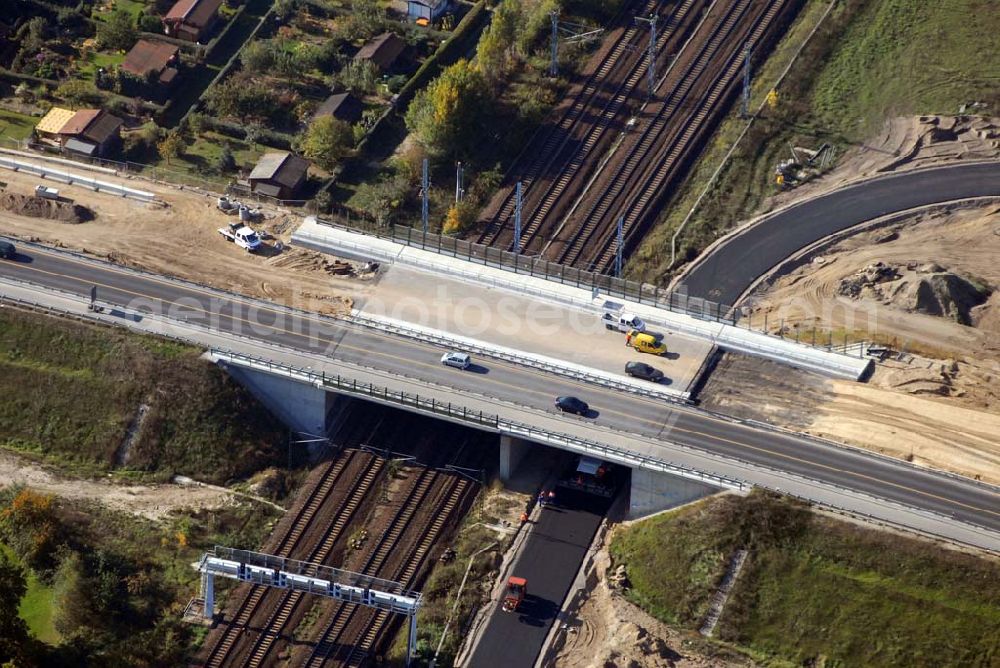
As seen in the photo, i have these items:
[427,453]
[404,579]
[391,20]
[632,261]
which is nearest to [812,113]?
[632,261]

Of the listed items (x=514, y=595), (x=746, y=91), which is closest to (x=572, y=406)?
(x=514, y=595)

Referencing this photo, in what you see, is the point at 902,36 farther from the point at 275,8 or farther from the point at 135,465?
the point at 135,465

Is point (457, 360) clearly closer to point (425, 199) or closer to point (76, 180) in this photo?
point (425, 199)

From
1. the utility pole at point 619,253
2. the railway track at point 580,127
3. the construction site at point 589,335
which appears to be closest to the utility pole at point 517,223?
the construction site at point 589,335

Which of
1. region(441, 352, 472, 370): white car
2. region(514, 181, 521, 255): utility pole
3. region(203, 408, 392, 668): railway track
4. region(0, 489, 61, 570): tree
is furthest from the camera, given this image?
region(514, 181, 521, 255): utility pole

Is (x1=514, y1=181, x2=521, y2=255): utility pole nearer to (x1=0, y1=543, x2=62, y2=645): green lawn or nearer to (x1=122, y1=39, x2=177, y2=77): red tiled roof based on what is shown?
(x1=122, y1=39, x2=177, y2=77): red tiled roof

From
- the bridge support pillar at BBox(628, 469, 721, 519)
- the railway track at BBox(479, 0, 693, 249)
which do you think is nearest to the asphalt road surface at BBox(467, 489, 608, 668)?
the bridge support pillar at BBox(628, 469, 721, 519)

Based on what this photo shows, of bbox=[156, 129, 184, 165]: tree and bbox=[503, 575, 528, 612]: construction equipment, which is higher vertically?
bbox=[156, 129, 184, 165]: tree
